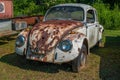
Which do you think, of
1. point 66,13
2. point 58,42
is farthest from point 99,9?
point 58,42

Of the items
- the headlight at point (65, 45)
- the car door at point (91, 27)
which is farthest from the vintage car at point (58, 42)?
the car door at point (91, 27)

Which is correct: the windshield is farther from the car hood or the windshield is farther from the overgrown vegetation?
the overgrown vegetation

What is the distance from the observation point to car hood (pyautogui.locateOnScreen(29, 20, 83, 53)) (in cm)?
694

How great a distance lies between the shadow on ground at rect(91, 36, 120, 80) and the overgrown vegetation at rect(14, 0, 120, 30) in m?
4.13

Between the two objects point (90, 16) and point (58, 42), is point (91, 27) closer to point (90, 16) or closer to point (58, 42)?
point (90, 16)

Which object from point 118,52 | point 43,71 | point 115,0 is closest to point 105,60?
point 118,52

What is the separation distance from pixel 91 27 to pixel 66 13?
0.95 meters

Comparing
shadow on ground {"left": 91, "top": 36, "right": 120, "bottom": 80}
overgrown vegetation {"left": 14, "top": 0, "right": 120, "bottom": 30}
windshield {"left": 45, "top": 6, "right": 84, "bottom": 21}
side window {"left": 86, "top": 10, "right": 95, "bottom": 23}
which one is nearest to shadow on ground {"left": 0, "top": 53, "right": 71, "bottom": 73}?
shadow on ground {"left": 91, "top": 36, "right": 120, "bottom": 80}

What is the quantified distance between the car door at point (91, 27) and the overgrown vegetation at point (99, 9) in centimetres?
760

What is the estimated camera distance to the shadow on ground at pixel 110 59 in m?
7.13

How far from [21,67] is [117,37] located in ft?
23.2

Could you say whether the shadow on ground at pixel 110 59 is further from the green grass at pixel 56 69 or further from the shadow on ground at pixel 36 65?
the shadow on ground at pixel 36 65

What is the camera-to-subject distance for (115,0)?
19.5 metres

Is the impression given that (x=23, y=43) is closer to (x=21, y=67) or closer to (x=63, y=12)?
(x=21, y=67)
